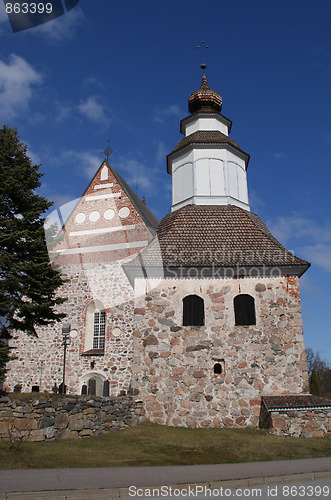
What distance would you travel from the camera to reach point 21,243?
12000 mm

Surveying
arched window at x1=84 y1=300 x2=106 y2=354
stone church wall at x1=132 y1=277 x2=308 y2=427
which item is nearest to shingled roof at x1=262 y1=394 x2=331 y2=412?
stone church wall at x1=132 y1=277 x2=308 y2=427

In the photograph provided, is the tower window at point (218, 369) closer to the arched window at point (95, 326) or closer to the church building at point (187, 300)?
the church building at point (187, 300)

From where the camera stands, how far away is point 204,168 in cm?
1841

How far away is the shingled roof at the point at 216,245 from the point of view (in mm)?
14641

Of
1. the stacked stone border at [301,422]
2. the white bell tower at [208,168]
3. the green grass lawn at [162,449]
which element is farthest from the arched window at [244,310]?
the white bell tower at [208,168]

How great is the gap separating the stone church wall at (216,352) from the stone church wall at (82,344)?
411 cm

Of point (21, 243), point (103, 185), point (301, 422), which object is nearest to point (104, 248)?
point (103, 185)

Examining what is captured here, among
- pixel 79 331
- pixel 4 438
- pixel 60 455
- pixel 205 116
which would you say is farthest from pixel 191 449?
pixel 205 116

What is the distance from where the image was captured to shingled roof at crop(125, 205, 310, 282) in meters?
14.6

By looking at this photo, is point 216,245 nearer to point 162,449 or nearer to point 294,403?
point 294,403

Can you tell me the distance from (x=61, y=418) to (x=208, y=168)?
40.4 feet

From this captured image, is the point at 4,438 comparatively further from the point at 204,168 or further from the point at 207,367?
the point at 204,168

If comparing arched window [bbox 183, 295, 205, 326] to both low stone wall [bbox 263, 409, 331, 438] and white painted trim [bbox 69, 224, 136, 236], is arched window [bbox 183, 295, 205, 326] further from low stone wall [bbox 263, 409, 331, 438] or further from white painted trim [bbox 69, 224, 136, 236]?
white painted trim [bbox 69, 224, 136, 236]

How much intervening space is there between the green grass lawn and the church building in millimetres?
1572
